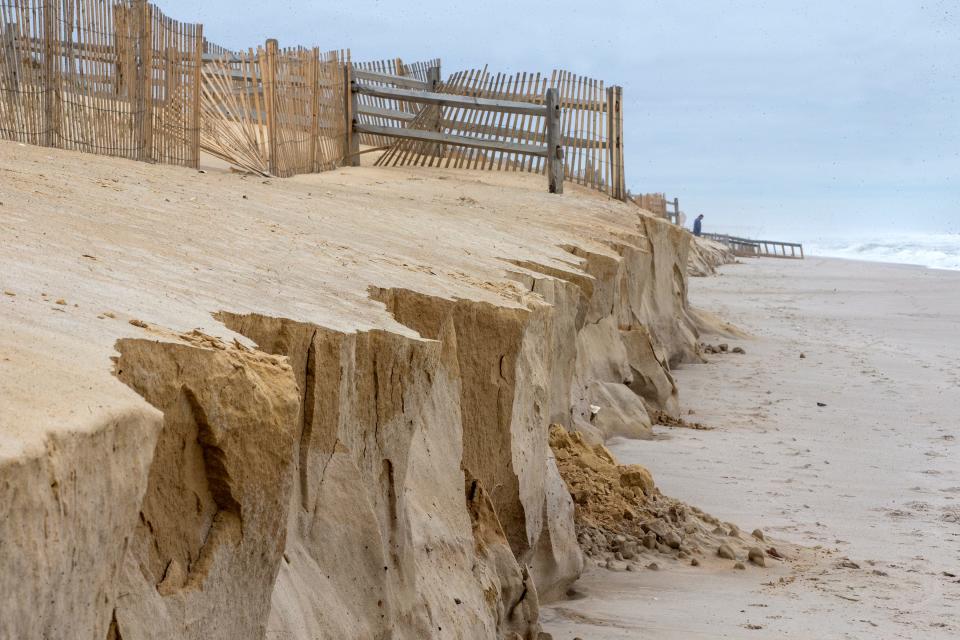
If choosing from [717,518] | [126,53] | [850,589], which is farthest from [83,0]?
[850,589]

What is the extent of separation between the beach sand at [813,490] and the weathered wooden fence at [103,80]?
438cm

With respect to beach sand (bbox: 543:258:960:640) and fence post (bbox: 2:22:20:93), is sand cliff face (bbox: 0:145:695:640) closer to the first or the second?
beach sand (bbox: 543:258:960:640)

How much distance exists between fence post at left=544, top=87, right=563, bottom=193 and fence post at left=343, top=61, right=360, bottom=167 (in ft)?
7.14

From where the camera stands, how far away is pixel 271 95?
11781 millimetres

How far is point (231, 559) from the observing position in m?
2.58

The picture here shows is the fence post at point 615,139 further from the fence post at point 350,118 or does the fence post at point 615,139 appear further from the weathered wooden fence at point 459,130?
the fence post at point 350,118

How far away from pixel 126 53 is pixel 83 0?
583mm

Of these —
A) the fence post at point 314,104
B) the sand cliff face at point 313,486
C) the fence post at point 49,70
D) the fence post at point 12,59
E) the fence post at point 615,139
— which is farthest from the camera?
the fence post at point 615,139

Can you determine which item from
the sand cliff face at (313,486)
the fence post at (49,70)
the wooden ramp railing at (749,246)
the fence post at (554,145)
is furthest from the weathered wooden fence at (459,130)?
the wooden ramp railing at (749,246)

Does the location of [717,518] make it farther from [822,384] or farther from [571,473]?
[822,384]

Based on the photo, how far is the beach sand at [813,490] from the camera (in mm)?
5145

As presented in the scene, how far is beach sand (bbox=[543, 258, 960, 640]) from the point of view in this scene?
5145 millimetres

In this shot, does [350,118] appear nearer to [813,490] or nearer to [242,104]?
[242,104]

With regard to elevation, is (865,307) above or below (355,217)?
below
